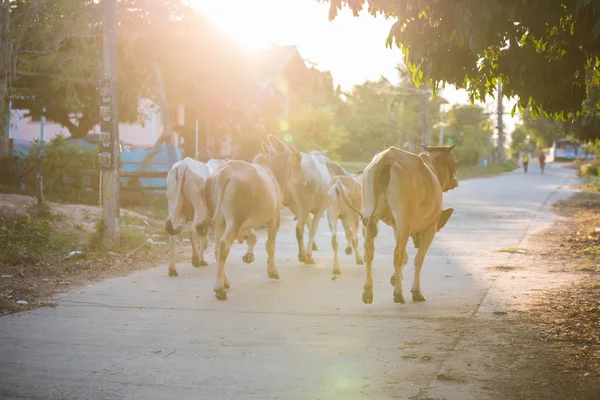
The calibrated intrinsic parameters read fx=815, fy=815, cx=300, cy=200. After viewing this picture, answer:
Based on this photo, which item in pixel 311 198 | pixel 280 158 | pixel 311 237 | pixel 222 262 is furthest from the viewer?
pixel 311 237

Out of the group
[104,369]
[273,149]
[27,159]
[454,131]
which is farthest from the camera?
[454,131]

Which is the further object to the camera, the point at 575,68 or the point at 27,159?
the point at 27,159

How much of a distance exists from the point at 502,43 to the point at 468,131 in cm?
8114

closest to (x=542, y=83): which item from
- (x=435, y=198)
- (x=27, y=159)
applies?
(x=435, y=198)

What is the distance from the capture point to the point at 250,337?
7.52 m

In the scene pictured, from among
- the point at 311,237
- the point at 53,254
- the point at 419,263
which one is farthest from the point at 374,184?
the point at 53,254

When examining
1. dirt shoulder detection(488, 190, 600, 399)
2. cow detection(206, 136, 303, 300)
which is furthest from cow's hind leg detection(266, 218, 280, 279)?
dirt shoulder detection(488, 190, 600, 399)

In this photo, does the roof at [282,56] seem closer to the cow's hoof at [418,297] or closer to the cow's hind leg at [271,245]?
the cow's hind leg at [271,245]

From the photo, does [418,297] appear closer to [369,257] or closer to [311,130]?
[369,257]

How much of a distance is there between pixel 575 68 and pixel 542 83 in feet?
1.38

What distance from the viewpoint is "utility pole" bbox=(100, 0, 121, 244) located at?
1386 centimetres

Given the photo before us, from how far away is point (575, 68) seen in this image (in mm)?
7703

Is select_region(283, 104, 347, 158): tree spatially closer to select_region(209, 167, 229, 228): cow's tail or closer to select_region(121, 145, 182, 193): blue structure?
select_region(121, 145, 182, 193): blue structure

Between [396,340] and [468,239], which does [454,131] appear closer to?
[468,239]
